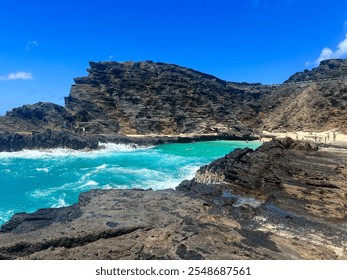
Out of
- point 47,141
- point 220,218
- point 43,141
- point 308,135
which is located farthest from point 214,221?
point 43,141

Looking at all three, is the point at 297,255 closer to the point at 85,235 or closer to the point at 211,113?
the point at 85,235

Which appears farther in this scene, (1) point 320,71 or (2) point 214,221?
(1) point 320,71

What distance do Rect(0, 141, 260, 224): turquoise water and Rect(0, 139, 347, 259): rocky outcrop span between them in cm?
1001

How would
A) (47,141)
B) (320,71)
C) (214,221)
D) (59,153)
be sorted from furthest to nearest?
1. (320,71)
2. (47,141)
3. (59,153)
4. (214,221)

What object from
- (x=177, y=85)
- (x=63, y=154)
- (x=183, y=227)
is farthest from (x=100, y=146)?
(x=183, y=227)

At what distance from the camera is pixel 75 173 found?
37.1 m

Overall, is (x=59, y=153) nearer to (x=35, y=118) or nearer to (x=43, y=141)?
(x=43, y=141)

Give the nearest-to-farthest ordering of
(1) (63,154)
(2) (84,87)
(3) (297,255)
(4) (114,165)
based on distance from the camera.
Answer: (3) (297,255), (4) (114,165), (1) (63,154), (2) (84,87)

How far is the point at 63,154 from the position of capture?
52938 millimetres

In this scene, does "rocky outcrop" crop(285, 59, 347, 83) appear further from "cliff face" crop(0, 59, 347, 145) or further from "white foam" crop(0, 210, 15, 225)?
"white foam" crop(0, 210, 15, 225)

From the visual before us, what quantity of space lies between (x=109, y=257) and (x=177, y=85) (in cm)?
7297

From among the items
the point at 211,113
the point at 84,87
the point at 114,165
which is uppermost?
the point at 84,87

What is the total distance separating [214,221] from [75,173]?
2705cm

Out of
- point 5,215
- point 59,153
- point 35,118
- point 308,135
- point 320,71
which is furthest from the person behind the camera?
point 320,71
